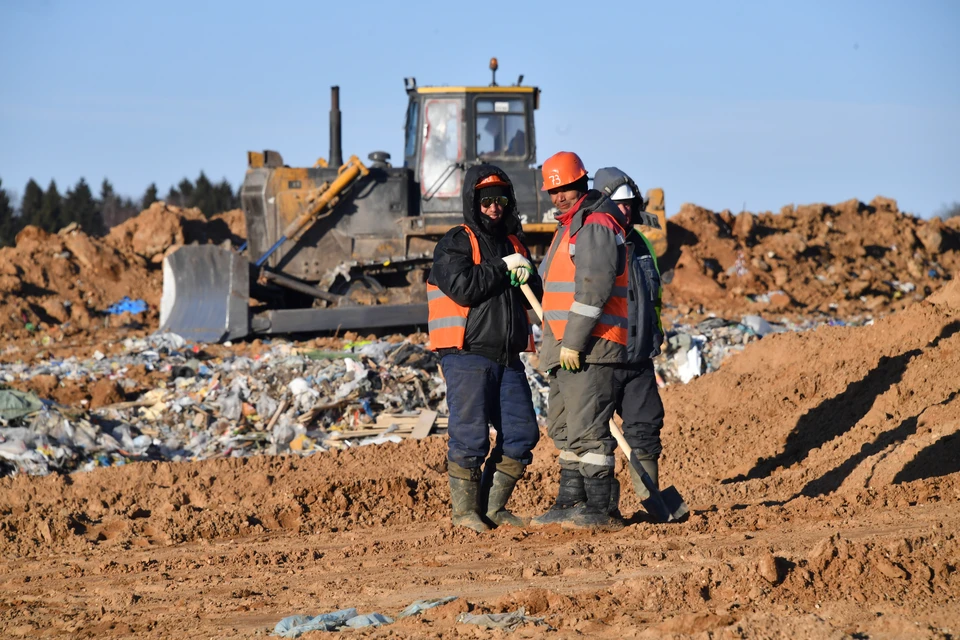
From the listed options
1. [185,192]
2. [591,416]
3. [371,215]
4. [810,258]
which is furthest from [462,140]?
[185,192]

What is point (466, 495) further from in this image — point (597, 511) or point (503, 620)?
point (503, 620)

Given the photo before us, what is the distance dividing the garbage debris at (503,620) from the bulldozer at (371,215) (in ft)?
30.9

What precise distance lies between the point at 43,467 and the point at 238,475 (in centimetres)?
176

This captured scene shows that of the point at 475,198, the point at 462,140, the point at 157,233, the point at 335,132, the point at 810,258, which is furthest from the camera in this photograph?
the point at 810,258

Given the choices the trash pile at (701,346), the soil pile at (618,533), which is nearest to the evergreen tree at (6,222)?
the trash pile at (701,346)

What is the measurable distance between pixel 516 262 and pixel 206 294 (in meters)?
8.41

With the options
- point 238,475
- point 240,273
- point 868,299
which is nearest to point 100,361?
point 240,273

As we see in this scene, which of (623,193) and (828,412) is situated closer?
(623,193)

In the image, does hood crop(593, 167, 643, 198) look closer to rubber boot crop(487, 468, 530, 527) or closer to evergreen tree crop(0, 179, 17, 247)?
rubber boot crop(487, 468, 530, 527)

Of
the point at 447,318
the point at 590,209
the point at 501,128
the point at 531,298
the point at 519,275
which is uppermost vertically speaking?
the point at 501,128

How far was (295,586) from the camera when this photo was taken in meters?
4.42

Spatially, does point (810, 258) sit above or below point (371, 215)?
below

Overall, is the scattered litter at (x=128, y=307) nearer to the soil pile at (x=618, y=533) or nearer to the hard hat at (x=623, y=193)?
the soil pile at (x=618, y=533)

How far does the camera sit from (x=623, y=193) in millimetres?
5762
